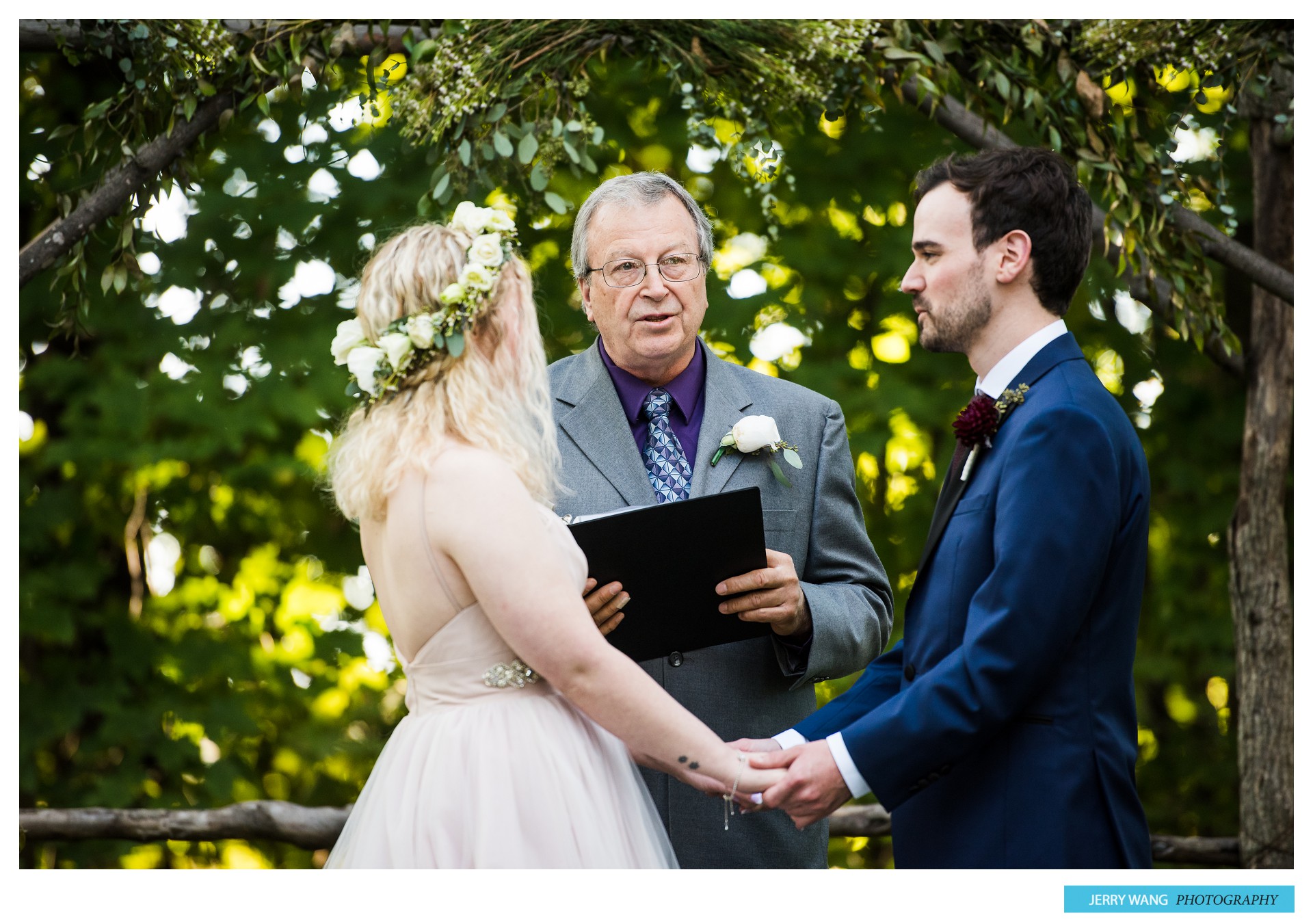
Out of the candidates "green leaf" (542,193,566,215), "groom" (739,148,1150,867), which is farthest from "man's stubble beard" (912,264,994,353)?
"green leaf" (542,193,566,215)

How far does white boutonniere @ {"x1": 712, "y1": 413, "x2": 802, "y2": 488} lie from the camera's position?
2.38 meters

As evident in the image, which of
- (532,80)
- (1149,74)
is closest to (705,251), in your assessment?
(532,80)

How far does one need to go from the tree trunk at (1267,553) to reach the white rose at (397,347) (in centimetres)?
292

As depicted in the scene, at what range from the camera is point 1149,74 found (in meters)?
3.28

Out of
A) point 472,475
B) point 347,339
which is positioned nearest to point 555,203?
point 347,339

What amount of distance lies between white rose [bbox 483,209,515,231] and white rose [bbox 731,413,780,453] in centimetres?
70

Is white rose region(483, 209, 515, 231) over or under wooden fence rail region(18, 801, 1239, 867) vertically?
over

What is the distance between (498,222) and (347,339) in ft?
1.11

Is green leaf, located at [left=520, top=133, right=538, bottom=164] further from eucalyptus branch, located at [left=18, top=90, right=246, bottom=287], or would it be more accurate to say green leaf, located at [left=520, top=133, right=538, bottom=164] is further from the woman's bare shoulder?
the woman's bare shoulder

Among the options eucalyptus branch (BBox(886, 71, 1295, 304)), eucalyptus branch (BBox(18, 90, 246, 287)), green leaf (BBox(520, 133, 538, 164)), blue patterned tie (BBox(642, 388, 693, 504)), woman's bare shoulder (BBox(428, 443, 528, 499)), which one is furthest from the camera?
eucalyptus branch (BBox(886, 71, 1295, 304))

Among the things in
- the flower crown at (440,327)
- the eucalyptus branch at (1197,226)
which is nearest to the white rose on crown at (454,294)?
the flower crown at (440,327)

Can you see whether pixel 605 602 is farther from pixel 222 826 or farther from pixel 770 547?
pixel 222 826

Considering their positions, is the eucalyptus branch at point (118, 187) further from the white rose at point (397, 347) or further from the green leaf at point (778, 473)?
the green leaf at point (778, 473)

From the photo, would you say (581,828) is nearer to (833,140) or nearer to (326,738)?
(326,738)
